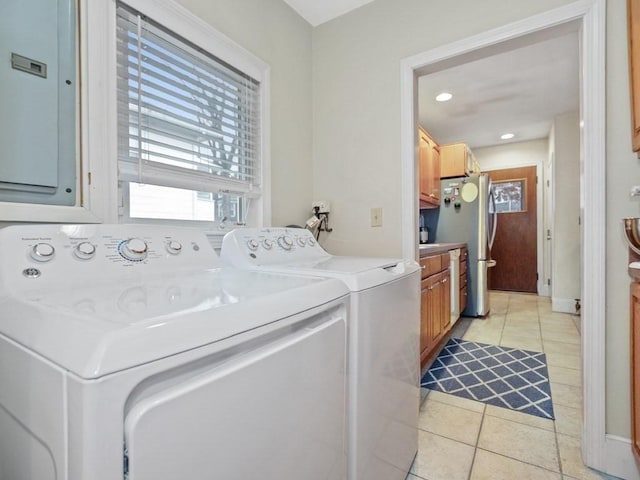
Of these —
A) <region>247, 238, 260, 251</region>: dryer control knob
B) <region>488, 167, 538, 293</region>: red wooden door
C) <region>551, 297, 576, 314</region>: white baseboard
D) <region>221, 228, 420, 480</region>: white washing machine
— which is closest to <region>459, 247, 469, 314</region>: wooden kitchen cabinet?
<region>551, 297, 576, 314</region>: white baseboard

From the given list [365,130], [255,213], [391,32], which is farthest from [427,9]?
[255,213]

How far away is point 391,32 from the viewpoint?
189cm

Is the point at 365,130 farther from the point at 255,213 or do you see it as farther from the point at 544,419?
the point at 544,419

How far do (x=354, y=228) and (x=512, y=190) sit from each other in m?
4.27

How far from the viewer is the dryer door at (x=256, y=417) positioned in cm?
45

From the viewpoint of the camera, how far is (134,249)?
38.7 inches

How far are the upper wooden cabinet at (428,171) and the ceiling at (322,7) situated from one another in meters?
1.40

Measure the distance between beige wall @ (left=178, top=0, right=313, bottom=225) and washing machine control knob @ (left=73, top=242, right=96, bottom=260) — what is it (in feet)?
3.46

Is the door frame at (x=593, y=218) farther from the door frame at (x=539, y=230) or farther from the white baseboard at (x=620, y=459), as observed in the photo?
the door frame at (x=539, y=230)

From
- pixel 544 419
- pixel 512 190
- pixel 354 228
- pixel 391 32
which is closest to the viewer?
pixel 544 419

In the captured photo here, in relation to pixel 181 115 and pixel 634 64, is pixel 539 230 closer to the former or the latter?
pixel 634 64

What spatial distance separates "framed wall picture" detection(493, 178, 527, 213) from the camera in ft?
16.5

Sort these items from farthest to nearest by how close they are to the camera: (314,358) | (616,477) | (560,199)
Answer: (560,199) < (616,477) < (314,358)

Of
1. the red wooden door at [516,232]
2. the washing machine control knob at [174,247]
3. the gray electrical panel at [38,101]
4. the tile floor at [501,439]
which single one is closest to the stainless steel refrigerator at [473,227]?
the tile floor at [501,439]
